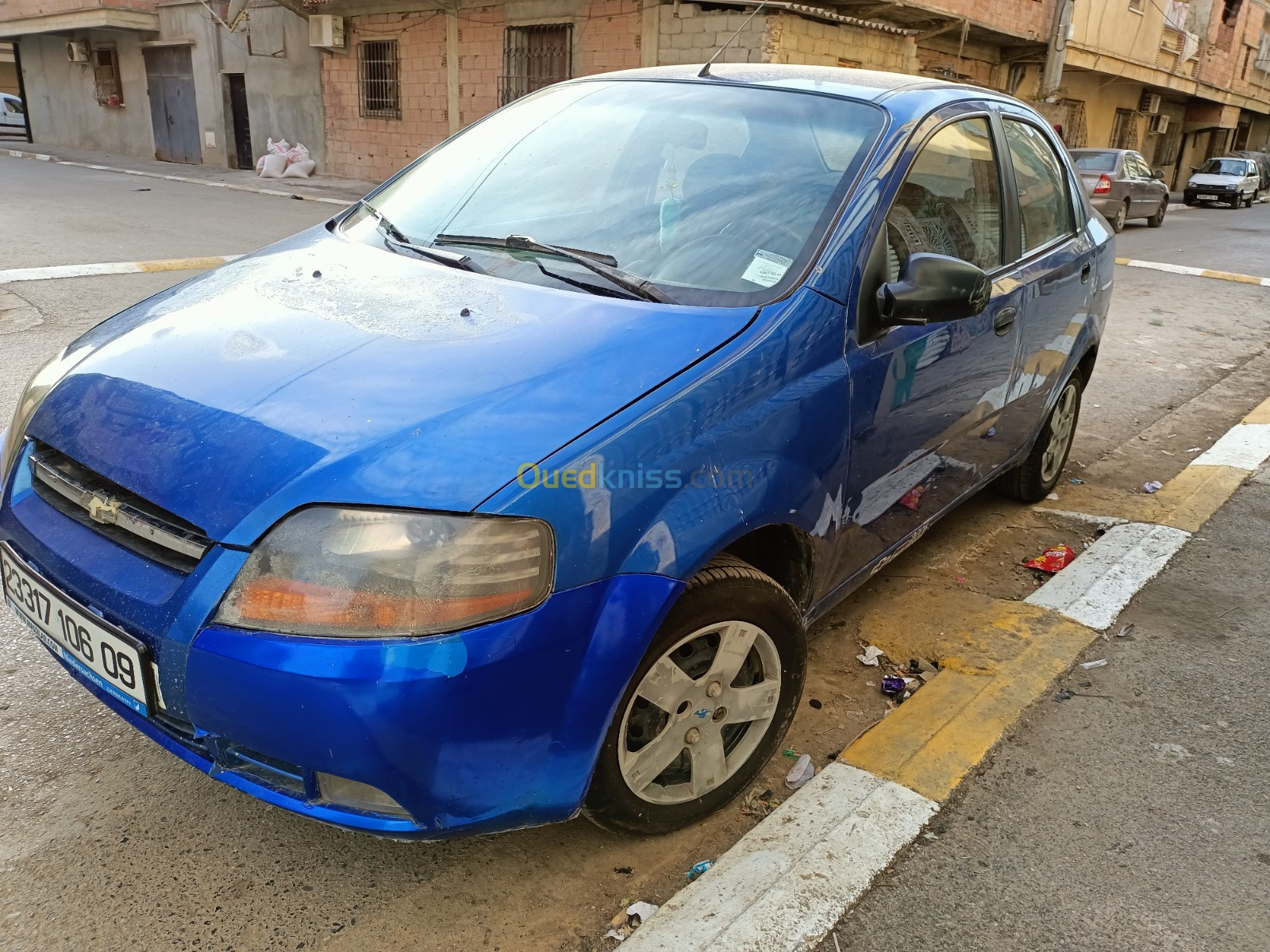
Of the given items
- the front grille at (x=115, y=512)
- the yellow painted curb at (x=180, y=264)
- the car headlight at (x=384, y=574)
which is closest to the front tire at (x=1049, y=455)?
the car headlight at (x=384, y=574)

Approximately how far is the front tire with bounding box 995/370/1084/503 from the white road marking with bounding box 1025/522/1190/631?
0.38 meters

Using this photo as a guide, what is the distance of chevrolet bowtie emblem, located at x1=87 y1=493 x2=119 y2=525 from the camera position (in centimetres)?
189

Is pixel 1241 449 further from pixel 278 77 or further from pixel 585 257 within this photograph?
pixel 278 77

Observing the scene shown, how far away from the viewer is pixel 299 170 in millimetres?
20266

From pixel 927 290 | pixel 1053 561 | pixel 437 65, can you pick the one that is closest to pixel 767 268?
pixel 927 290

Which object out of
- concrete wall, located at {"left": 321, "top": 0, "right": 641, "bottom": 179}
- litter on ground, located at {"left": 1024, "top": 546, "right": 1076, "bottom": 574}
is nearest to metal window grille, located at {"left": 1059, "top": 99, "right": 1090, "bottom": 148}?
concrete wall, located at {"left": 321, "top": 0, "right": 641, "bottom": 179}

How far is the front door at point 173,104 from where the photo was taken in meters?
23.6

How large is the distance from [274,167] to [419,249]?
19.9 metres

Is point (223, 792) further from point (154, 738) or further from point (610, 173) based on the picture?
point (610, 173)

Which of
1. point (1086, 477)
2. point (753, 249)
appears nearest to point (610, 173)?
point (753, 249)

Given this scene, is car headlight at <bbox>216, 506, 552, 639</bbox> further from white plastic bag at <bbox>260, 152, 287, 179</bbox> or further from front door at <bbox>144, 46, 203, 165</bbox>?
front door at <bbox>144, 46, 203, 165</bbox>

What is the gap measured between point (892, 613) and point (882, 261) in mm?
1439

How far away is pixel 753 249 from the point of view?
2.43 m

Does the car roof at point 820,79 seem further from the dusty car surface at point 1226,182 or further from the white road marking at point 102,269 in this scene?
the dusty car surface at point 1226,182
